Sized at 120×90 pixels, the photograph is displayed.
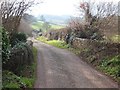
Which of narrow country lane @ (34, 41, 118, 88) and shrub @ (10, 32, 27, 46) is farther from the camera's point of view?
shrub @ (10, 32, 27, 46)

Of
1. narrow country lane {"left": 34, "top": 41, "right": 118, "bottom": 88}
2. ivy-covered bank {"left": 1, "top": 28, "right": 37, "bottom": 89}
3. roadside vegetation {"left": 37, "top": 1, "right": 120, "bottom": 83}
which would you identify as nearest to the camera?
ivy-covered bank {"left": 1, "top": 28, "right": 37, "bottom": 89}

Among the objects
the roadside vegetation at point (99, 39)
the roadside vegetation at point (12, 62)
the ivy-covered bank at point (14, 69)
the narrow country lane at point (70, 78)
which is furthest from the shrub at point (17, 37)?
the ivy-covered bank at point (14, 69)

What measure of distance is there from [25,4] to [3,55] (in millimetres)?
11868

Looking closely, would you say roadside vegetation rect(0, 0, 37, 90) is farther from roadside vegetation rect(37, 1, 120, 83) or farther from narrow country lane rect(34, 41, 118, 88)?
roadside vegetation rect(37, 1, 120, 83)

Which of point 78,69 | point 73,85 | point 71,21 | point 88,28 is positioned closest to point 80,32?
point 88,28

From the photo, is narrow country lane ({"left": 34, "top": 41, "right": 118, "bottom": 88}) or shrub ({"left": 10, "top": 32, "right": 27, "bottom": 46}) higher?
shrub ({"left": 10, "top": 32, "right": 27, "bottom": 46})

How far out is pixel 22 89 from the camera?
1074 cm

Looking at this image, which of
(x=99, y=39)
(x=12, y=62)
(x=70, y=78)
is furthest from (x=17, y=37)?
(x=70, y=78)

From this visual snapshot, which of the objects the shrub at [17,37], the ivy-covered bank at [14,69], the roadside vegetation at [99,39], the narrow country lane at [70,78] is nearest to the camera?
the ivy-covered bank at [14,69]

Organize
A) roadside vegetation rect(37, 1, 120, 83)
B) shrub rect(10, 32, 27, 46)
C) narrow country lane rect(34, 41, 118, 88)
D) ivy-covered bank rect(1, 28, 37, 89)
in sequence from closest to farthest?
ivy-covered bank rect(1, 28, 37, 89), narrow country lane rect(34, 41, 118, 88), roadside vegetation rect(37, 1, 120, 83), shrub rect(10, 32, 27, 46)

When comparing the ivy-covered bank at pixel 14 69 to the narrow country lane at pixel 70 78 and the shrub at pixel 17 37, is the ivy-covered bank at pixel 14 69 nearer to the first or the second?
the narrow country lane at pixel 70 78

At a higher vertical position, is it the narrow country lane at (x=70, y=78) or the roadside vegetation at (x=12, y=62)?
the roadside vegetation at (x=12, y=62)

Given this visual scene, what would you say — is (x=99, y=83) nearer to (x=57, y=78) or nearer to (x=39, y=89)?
(x=57, y=78)

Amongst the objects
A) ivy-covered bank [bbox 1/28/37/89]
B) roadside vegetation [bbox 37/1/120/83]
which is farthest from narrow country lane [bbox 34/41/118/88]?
roadside vegetation [bbox 37/1/120/83]
